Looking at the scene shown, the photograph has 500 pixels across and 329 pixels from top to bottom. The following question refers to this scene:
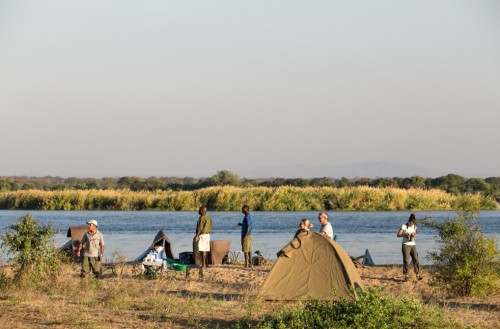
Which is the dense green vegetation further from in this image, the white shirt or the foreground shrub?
the foreground shrub

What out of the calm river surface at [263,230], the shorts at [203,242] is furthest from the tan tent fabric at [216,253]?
the calm river surface at [263,230]

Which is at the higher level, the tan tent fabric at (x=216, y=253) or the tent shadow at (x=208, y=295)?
the tan tent fabric at (x=216, y=253)

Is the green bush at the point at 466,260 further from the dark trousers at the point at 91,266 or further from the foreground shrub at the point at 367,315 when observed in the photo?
the dark trousers at the point at 91,266

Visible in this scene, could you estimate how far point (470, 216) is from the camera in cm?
1838

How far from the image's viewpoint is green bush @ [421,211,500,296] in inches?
706

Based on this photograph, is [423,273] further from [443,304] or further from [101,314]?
[101,314]

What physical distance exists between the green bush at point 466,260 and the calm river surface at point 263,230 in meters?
6.65

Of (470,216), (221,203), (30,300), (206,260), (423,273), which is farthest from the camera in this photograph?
(221,203)

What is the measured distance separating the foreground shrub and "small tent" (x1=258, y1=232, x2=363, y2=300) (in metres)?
3.37

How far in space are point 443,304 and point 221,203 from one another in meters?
38.0

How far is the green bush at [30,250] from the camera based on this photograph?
667 inches

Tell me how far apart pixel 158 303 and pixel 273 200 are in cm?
3888

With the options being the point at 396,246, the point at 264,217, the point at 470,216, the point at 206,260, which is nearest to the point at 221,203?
the point at 264,217

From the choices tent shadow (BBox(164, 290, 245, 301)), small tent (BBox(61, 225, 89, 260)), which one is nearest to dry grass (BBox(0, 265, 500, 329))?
tent shadow (BBox(164, 290, 245, 301))
